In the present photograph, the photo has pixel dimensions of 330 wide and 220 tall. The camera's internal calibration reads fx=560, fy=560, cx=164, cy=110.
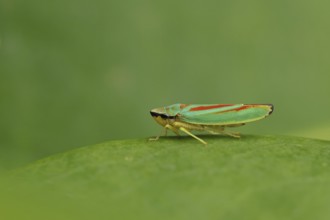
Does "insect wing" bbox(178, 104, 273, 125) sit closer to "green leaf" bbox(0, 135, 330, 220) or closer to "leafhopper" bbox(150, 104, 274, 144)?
"leafhopper" bbox(150, 104, 274, 144)

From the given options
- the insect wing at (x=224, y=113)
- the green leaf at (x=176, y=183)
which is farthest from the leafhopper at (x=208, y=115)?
the green leaf at (x=176, y=183)

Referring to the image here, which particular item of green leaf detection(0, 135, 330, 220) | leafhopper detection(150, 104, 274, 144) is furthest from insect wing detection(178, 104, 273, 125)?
green leaf detection(0, 135, 330, 220)

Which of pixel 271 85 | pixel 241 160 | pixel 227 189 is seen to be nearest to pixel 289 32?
pixel 271 85

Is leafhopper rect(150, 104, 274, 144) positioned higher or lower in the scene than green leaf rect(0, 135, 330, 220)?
lower

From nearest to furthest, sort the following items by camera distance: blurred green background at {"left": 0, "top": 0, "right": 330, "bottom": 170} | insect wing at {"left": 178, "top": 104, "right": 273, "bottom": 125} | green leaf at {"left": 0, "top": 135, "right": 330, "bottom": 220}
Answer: green leaf at {"left": 0, "top": 135, "right": 330, "bottom": 220} → blurred green background at {"left": 0, "top": 0, "right": 330, "bottom": 170} → insect wing at {"left": 178, "top": 104, "right": 273, "bottom": 125}

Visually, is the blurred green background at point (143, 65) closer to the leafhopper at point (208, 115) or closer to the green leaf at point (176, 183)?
the leafhopper at point (208, 115)

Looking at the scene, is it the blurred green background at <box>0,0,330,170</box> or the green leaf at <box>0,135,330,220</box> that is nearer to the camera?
the green leaf at <box>0,135,330,220</box>

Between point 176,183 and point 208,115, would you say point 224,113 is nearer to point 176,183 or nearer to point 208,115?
point 208,115
